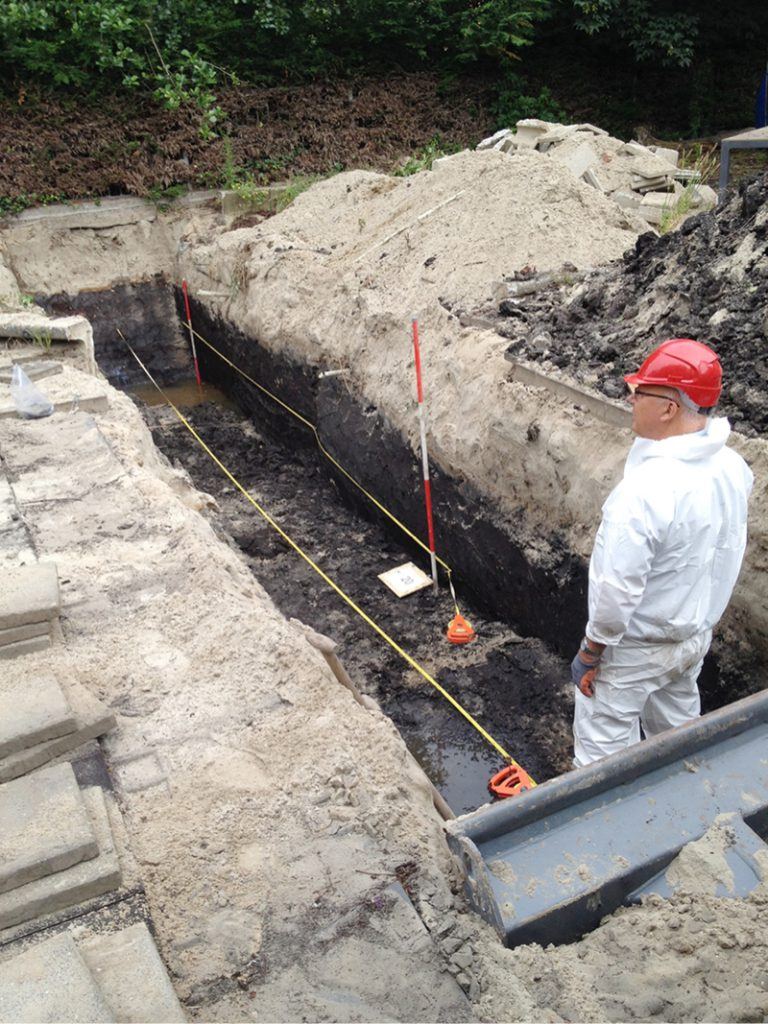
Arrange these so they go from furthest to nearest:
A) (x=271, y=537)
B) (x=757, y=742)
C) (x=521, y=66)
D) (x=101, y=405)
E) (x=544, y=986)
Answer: (x=521, y=66) → (x=271, y=537) → (x=101, y=405) → (x=757, y=742) → (x=544, y=986)

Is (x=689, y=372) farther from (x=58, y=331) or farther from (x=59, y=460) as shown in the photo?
(x=58, y=331)

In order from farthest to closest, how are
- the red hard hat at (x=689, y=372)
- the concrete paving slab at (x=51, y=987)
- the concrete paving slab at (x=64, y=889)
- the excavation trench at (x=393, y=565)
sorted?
1. the excavation trench at (x=393, y=565)
2. the red hard hat at (x=689, y=372)
3. the concrete paving slab at (x=64, y=889)
4. the concrete paving slab at (x=51, y=987)

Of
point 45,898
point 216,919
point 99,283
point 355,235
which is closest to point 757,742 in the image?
point 216,919

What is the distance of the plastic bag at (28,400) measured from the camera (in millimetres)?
6145

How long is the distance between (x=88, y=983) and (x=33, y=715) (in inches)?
42.0

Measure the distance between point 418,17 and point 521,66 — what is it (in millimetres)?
2170

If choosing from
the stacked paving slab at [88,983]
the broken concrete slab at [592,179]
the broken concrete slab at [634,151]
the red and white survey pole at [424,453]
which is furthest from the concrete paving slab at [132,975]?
the broken concrete slab at [634,151]

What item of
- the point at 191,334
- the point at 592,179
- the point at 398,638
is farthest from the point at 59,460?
the point at 592,179

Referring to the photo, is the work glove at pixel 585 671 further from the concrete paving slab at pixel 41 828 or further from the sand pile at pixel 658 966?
the concrete paving slab at pixel 41 828

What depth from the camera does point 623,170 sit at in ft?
32.9

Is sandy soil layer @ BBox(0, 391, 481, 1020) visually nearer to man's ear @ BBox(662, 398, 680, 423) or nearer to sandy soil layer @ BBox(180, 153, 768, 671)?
man's ear @ BBox(662, 398, 680, 423)

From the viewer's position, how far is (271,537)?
23.6ft

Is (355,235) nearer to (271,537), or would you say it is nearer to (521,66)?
(271,537)

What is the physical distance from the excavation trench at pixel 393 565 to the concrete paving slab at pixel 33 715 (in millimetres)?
969
